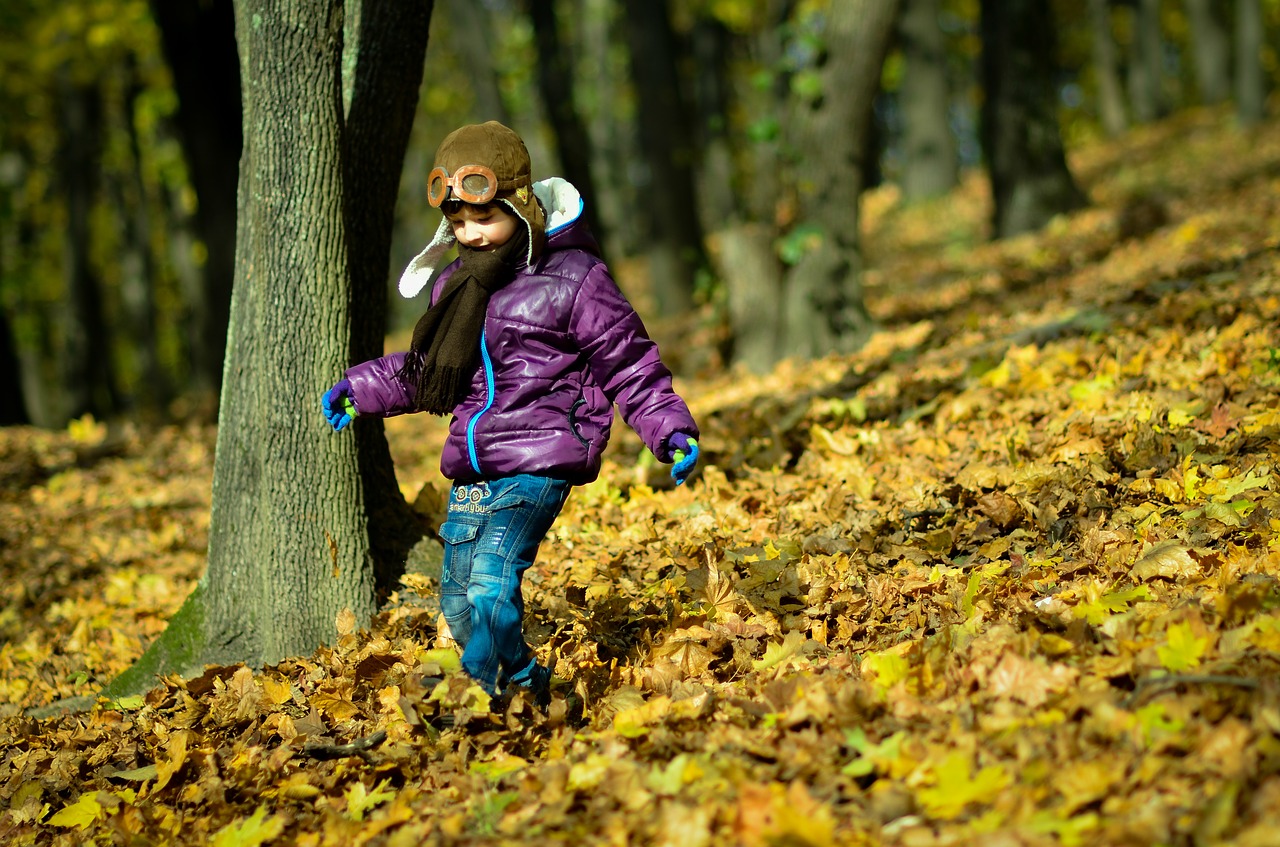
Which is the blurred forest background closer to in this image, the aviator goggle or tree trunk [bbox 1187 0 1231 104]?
tree trunk [bbox 1187 0 1231 104]

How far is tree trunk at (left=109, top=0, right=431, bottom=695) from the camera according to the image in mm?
3832

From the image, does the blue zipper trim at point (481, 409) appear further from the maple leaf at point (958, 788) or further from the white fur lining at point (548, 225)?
the maple leaf at point (958, 788)

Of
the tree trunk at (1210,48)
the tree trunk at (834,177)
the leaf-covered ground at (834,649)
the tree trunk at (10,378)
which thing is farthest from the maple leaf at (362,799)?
the tree trunk at (1210,48)

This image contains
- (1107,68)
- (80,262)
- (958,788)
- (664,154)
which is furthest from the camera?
(1107,68)

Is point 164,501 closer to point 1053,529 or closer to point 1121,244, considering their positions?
point 1053,529

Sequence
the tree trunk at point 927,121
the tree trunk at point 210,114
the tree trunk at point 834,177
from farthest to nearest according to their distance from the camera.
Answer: the tree trunk at point 927,121
the tree trunk at point 834,177
the tree trunk at point 210,114

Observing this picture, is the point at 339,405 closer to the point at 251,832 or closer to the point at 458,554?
the point at 458,554

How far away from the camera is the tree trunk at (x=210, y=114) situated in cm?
718

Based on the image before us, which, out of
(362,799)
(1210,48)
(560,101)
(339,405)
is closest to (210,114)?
(339,405)

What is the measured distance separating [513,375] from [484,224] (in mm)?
448

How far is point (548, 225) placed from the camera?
3.04 meters

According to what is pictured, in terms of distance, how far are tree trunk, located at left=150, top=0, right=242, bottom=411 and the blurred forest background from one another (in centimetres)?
2

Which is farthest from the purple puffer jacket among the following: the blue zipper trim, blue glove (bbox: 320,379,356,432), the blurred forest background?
the blurred forest background

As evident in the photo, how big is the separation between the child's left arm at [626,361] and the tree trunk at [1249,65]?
54.6 feet
